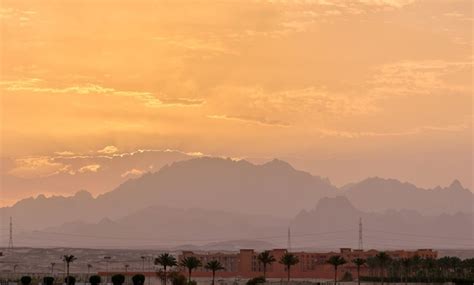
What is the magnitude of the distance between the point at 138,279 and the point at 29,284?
2323cm

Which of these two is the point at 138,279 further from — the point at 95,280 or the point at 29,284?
the point at 29,284

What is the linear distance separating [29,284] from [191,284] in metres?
31.1

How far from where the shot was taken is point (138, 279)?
7510 inches

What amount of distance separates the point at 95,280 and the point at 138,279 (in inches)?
359

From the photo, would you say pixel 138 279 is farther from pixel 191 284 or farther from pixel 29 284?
pixel 29 284

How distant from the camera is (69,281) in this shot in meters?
198

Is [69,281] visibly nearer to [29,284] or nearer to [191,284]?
[29,284]

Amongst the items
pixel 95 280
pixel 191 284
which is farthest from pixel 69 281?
pixel 191 284

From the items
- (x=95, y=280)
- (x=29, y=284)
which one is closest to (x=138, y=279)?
(x=95, y=280)

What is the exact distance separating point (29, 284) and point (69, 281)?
26.1ft

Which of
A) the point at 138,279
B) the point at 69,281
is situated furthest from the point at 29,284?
the point at 138,279

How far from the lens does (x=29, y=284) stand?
199 m

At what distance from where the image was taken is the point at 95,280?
638 ft

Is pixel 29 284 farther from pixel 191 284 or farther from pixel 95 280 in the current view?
pixel 191 284
